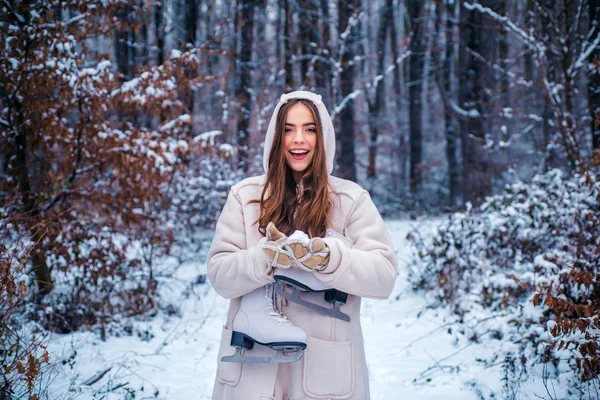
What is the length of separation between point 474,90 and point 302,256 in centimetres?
1174

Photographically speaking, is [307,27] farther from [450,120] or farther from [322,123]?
[322,123]

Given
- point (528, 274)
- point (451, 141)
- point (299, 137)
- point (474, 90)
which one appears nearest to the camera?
point (299, 137)

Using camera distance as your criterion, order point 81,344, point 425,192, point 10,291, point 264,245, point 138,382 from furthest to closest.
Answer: point 425,192, point 81,344, point 138,382, point 10,291, point 264,245

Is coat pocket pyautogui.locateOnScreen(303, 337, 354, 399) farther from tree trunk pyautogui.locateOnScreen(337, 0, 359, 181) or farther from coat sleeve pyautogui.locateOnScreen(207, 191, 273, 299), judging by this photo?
tree trunk pyautogui.locateOnScreen(337, 0, 359, 181)

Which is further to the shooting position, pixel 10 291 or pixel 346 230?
pixel 10 291

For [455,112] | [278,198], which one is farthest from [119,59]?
[278,198]

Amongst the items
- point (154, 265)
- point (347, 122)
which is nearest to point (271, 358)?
point (154, 265)

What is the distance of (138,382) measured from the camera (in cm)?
413

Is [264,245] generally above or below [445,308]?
above

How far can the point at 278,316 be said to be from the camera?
2.03m

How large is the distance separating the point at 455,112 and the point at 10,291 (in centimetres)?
1202

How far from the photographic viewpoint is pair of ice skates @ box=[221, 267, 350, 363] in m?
1.95

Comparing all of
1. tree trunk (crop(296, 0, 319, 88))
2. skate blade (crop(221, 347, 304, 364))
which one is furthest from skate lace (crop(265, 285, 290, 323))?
tree trunk (crop(296, 0, 319, 88))

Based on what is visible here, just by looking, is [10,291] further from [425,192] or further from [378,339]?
[425,192]
